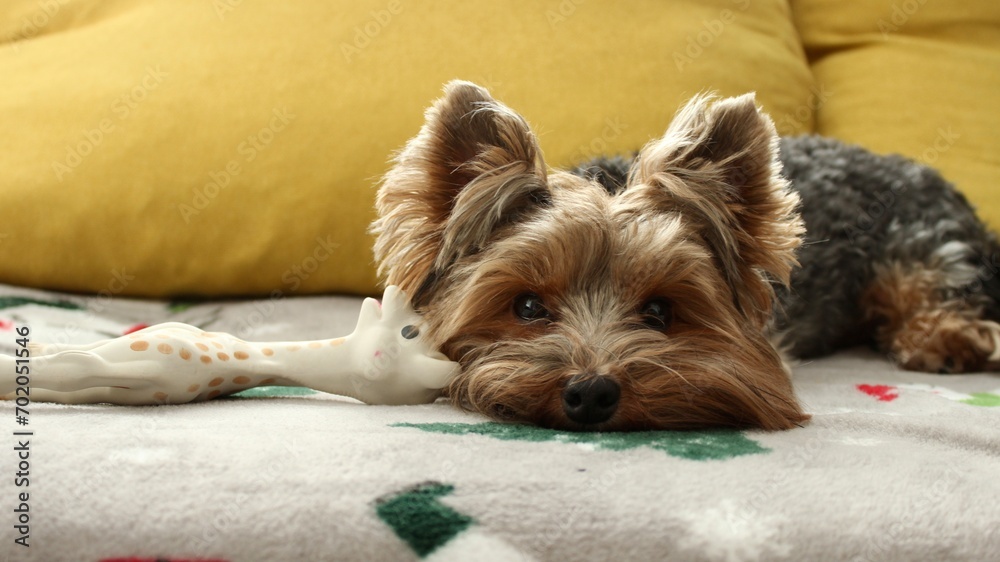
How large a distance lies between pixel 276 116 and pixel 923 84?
280 centimetres

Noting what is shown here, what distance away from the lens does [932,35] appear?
3.96m

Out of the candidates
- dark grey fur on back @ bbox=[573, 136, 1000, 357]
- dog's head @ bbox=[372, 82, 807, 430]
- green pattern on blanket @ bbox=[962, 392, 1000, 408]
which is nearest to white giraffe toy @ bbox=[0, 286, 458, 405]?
dog's head @ bbox=[372, 82, 807, 430]

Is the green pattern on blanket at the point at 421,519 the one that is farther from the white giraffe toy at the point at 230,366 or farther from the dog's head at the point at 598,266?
the white giraffe toy at the point at 230,366

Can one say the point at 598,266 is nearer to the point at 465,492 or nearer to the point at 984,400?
the point at 465,492

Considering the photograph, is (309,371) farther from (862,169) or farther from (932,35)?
(932,35)

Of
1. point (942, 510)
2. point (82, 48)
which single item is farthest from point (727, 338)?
point (82, 48)

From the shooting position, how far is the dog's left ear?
2318 mm

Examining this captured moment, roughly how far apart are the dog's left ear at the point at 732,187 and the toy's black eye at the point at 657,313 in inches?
9.8

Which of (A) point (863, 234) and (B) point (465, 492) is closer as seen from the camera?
(B) point (465, 492)

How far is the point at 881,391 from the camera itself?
252cm

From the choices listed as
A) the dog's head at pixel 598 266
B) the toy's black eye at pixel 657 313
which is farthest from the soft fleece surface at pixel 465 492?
the toy's black eye at pixel 657 313

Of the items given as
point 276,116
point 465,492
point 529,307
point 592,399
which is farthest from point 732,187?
point 276,116

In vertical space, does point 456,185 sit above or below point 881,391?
above

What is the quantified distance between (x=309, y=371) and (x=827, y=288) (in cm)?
227
